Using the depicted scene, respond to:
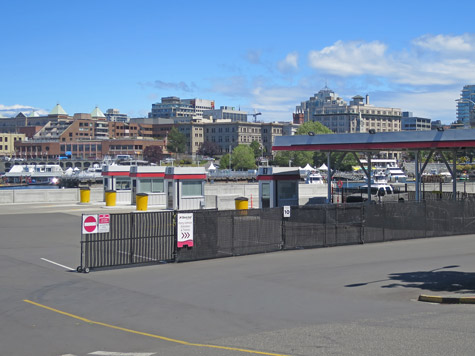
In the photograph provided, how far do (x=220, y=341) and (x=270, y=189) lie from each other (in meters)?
27.0

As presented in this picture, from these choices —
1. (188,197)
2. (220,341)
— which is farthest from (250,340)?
(188,197)

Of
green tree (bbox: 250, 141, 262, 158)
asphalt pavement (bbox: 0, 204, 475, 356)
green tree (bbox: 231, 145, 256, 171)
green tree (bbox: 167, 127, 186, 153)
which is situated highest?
green tree (bbox: 167, 127, 186, 153)

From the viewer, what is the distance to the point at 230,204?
4644 cm

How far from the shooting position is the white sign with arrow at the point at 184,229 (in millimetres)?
21750

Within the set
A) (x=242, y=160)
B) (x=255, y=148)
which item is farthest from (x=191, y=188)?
(x=255, y=148)

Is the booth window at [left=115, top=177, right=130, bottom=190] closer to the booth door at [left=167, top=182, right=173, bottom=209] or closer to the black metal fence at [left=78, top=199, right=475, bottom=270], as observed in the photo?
the booth door at [left=167, top=182, right=173, bottom=209]

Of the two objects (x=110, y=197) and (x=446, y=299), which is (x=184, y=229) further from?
(x=110, y=197)

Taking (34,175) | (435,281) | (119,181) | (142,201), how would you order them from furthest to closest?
(34,175) < (119,181) < (142,201) < (435,281)

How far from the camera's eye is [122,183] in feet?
176

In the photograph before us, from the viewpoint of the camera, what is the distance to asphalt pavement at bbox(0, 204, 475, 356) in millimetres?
11227

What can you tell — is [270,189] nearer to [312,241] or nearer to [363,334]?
[312,241]

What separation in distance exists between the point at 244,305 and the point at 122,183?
3981cm

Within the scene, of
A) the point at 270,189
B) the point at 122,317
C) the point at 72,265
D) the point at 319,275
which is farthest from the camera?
the point at 270,189

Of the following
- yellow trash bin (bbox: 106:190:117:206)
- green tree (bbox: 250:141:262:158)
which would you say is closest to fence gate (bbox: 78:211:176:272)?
yellow trash bin (bbox: 106:190:117:206)
